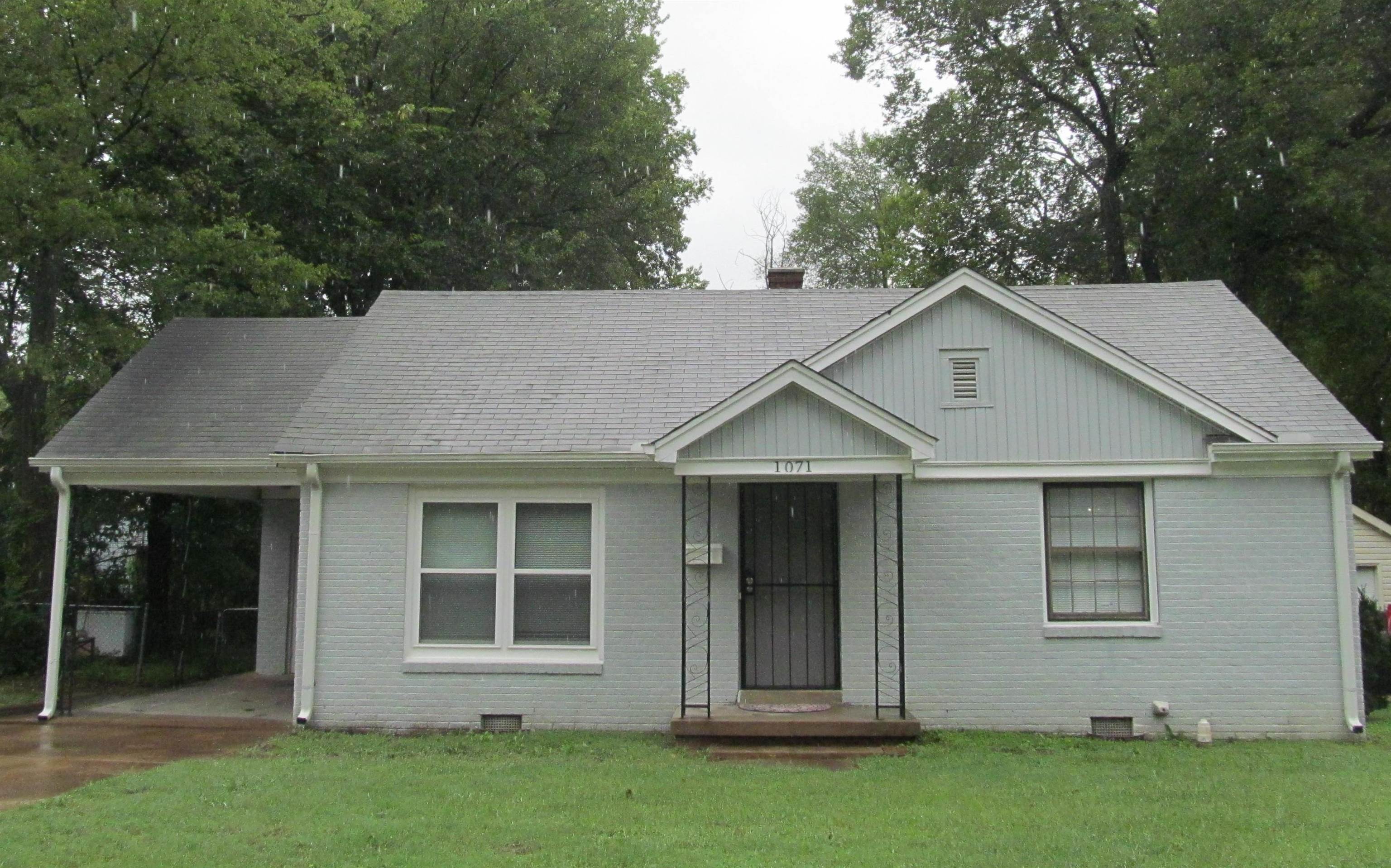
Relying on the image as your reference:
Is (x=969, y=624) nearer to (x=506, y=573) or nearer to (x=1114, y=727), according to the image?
(x=1114, y=727)

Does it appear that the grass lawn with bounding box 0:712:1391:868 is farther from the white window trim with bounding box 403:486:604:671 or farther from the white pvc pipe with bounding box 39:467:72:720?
the white pvc pipe with bounding box 39:467:72:720

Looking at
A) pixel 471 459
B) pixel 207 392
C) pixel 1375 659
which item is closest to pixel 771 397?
pixel 471 459

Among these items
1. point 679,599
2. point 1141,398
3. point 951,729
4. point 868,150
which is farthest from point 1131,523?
point 868,150

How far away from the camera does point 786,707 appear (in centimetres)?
1092

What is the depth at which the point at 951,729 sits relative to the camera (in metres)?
11.2

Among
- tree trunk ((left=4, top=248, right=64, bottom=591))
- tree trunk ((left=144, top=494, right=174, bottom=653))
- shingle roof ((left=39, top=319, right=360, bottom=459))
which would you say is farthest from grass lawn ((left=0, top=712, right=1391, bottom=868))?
tree trunk ((left=144, top=494, right=174, bottom=653))

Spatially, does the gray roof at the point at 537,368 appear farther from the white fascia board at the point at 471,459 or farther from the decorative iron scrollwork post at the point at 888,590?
the decorative iron scrollwork post at the point at 888,590

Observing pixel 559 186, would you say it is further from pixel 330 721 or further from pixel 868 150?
pixel 330 721

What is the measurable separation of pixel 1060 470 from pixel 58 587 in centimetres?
1054

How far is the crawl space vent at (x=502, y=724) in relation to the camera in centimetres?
1144

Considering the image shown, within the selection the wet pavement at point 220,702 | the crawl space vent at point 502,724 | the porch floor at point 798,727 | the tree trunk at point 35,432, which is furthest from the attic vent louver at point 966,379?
the tree trunk at point 35,432

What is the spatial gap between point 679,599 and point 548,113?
1785cm

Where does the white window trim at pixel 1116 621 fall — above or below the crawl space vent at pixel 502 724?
above

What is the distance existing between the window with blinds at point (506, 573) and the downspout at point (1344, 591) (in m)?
7.19
